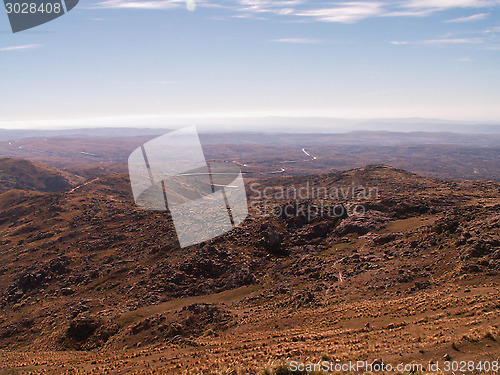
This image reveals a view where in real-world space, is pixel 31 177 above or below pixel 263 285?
below

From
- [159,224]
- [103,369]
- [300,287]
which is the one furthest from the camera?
[159,224]

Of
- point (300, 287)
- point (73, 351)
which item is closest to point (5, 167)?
point (73, 351)

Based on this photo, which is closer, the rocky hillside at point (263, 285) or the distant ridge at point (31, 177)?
the rocky hillside at point (263, 285)

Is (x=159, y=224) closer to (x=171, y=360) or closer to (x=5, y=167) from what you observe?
(x=171, y=360)

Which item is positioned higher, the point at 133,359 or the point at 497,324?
the point at 497,324

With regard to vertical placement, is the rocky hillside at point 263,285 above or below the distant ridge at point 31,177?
above

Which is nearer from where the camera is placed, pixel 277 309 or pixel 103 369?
pixel 103 369

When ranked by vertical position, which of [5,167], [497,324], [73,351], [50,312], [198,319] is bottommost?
[5,167]

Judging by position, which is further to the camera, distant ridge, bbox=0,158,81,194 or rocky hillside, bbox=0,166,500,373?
distant ridge, bbox=0,158,81,194

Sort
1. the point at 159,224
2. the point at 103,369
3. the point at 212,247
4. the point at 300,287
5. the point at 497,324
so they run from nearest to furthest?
1. the point at 497,324
2. the point at 103,369
3. the point at 300,287
4. the point at 212,247
5. the point at 159,224

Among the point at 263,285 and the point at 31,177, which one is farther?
the point at 31,177

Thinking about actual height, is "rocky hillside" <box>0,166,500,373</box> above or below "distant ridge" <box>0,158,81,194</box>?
above
